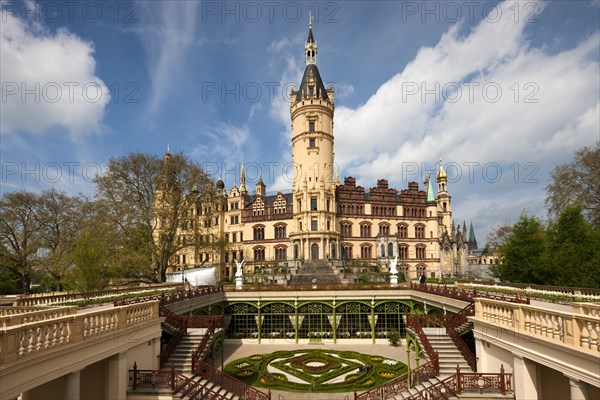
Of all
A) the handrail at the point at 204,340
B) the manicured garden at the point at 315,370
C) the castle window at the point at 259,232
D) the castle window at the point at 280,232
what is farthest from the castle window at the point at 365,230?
the handrail at the point at 204,340

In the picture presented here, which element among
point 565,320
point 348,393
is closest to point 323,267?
point 348,393

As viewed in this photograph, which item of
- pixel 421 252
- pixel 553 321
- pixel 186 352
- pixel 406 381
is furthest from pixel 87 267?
pixel 421 252

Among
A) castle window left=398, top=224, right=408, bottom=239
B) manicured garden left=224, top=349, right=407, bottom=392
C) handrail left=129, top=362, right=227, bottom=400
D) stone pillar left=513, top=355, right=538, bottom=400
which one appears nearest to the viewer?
stone pillar left=513, top=355, right=538, bottom=400

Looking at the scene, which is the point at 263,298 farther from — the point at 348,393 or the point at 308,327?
the point at 348,393

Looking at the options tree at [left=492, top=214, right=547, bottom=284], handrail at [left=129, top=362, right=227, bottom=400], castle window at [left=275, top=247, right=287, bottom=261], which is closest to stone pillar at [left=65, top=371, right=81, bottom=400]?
handrail at [left=129, top=362, right=227, bottom=400]

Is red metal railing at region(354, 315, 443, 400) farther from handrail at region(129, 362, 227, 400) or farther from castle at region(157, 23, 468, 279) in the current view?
castle at region(157, 23, 468, 279)

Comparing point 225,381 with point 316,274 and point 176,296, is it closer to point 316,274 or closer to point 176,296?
point 176,296

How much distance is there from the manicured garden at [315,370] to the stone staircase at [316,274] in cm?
1804

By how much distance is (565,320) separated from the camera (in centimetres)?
914

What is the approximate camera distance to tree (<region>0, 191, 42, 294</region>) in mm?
40375

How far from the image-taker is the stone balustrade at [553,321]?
8484 mm

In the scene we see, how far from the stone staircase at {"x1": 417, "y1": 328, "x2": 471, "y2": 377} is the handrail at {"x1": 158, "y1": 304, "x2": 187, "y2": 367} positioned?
12.7 meters

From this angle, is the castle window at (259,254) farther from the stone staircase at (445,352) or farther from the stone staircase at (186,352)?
the stone staircase at (445,352)

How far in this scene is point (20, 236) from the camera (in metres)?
42.0
